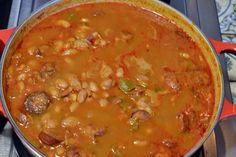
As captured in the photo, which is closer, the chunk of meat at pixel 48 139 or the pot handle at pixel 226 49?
the chunk of meat at pixel 48 139

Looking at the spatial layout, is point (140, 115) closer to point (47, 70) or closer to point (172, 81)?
point (172, 81)

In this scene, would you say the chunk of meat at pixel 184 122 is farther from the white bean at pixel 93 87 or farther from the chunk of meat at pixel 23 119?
the chunk of meat at pixel 23 119

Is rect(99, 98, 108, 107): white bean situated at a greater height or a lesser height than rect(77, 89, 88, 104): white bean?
lesser

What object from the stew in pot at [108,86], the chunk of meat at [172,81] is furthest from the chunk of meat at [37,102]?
the chunk of meat at [172,81]

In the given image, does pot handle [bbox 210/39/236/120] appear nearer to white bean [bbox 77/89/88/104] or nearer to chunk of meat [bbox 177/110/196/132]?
chunk of meat [bbox 177/110/196/132]

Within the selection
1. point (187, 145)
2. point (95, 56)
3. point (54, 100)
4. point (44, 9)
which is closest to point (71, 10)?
point (44, 9)

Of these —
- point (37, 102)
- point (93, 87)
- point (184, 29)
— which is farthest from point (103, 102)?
point (184, 29)

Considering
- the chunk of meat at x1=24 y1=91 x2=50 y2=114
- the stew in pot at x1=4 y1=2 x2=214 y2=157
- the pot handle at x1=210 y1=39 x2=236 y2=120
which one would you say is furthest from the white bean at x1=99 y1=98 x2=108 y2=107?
the pot handle at x1=210 y1=39 x2=236 y2=120
